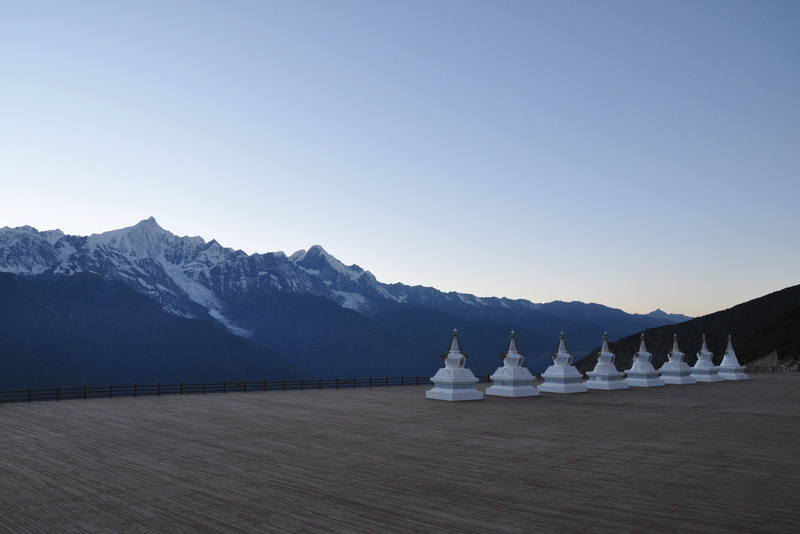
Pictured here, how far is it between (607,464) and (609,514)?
4.63 metres

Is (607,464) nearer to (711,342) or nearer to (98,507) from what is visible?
(98,507)

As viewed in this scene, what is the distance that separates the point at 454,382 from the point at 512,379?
4.37 m

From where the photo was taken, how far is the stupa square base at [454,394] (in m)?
32.1

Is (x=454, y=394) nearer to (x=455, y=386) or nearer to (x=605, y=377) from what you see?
(x=455, y=386)

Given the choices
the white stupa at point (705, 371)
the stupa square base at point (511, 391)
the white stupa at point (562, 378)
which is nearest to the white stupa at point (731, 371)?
the white stupa at point (705, 371)

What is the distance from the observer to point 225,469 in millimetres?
14289

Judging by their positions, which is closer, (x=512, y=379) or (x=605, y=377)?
(x=512, y=379)

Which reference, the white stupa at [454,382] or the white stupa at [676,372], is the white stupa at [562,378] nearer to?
the white stupa at [454,382]

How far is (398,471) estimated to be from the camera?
14.0 meters

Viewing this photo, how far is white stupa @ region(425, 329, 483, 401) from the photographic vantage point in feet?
106

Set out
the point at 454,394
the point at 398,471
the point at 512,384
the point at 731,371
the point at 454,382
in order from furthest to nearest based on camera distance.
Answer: the point at 731,371
the point at 512,384
the point at 454,382
the point at 454,394
the point at 398,471

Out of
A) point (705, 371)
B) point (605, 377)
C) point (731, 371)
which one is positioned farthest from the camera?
point (731, 371)

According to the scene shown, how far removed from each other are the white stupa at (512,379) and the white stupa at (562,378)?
287cm

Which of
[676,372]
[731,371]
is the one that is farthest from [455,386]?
[731,371]
